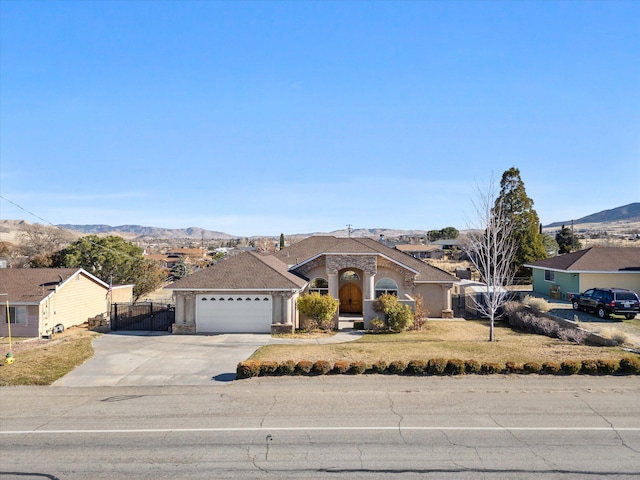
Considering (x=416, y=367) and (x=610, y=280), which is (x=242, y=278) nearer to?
(x=416, y=367)

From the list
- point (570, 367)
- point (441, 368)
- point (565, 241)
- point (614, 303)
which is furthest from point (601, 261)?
point (565, 241)

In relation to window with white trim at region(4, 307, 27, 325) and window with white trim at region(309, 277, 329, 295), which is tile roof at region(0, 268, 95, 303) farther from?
window with white trim at region(309, 277, 329, 295)

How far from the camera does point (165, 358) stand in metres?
21.7

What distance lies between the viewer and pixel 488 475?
393 inches

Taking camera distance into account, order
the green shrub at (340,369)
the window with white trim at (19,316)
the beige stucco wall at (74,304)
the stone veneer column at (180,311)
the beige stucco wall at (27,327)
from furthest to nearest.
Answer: the beige stucco wall at (74,304)
the window with white trim at (19,316)
the beige stucco wall at (27,327)
the stone veneer column at (180,311)
the green shrub at (340,369)

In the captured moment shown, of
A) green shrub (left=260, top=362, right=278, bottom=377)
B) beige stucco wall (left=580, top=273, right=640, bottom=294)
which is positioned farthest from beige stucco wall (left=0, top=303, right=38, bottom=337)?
beige stucco wall (left=580, top=273, right=640, bottom=294)

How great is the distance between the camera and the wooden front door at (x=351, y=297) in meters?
35.0

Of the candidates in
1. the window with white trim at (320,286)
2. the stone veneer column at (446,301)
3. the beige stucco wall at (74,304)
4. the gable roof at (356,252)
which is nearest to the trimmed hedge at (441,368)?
the gable roof at (356,252)

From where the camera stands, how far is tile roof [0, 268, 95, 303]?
2936cm

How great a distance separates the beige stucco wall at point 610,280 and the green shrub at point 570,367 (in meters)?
20.0

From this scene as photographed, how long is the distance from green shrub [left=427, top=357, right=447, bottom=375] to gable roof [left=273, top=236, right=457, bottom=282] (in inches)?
575

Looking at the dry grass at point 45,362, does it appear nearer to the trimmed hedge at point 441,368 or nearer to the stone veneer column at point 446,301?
the trimmed hedge at point 441,368

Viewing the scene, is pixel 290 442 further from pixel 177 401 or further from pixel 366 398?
pixel 177 401

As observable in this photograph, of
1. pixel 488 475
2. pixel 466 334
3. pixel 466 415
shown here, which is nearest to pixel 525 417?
pixel 466 415
